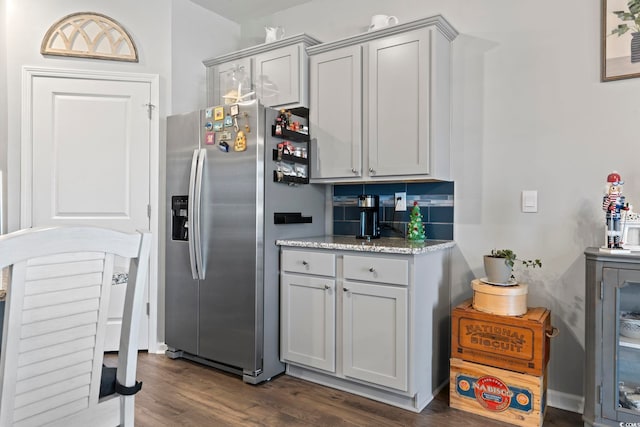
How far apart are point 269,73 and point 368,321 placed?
1.97 metres

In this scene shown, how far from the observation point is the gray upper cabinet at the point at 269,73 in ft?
10.1

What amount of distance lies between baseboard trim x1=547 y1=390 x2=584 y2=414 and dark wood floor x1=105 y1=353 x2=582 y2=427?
44mm

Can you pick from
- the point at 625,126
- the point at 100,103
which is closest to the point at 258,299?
the point at 100,103

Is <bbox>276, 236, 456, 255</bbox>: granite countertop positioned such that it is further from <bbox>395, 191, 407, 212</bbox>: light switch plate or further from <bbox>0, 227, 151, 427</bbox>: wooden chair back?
<bbox>0, 227, 151, 427</bbox>: wooden chair back

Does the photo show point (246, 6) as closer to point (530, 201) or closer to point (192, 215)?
point (192, 215)

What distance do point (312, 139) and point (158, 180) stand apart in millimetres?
1296

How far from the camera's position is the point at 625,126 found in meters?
2.30

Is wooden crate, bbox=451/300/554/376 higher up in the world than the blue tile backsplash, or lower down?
lower down

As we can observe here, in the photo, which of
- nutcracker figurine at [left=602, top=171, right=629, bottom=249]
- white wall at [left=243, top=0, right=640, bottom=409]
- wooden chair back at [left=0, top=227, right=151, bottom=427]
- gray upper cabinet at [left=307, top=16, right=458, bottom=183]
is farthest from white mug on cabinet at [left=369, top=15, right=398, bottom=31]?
wooden chair back at [left=0, top=227, right=151, bottom=427]

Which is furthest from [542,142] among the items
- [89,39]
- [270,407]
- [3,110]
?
[3,110]

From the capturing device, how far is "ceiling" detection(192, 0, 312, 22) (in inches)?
142

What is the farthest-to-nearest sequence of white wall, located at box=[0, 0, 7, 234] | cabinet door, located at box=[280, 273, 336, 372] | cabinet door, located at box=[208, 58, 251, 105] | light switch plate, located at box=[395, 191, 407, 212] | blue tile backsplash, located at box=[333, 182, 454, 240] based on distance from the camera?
cabinet door, located at box=[208, 58, 251, 105] < white wall, located at box=[0, 0, 7, 234] < light switch plate, located at box=[395, 191, 407, 212] < blue tile backsplash, located at box=[333, 182, 454, 240] < cabinet door, located at box=[280, 273, 336, 372]

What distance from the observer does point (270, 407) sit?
243 cm

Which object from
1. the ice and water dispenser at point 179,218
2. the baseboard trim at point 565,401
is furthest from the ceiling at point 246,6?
the baseboard trim at point 565,401
